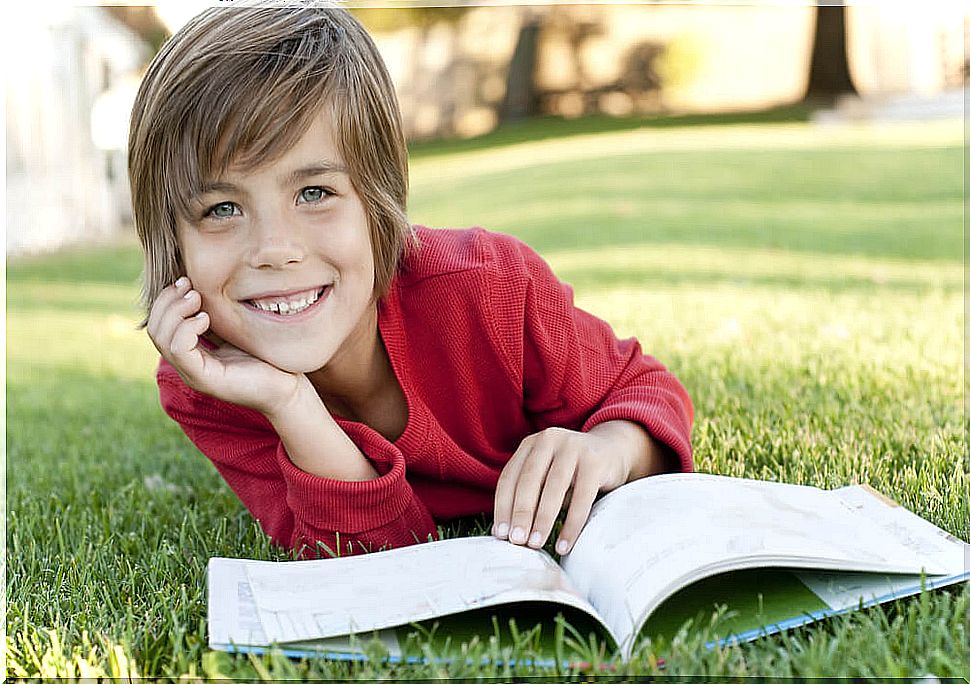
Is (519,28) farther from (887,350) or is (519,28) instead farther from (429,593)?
(429,593)

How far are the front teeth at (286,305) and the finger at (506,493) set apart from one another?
0.42 metres

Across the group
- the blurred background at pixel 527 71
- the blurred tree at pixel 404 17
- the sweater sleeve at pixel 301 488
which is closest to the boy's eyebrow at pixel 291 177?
the sweater sleeve at pixel 301 488

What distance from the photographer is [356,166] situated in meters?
1.80

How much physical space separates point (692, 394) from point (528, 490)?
112cm

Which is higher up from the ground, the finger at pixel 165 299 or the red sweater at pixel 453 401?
the finger at pixel 165 299

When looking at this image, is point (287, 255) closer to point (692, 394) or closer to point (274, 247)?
point (274, 247)

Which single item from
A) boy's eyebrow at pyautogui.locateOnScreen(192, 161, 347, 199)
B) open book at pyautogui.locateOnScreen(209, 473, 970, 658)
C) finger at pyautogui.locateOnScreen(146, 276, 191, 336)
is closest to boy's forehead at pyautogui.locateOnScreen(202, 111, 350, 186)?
boy's eyebrow at pyautogui.locateOnScreen(192, 161, 347, 199)

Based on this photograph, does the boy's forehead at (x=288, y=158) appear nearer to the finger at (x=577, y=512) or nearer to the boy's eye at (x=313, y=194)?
the boy's eye at (x=313, y=194)

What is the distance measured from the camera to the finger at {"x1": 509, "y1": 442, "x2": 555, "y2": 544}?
1649 millimetres

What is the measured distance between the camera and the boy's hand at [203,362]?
172cm

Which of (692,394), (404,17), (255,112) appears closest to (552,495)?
(255,112)

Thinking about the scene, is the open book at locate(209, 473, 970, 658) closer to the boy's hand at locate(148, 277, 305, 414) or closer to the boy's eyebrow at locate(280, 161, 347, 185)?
the boy's hand at locate(148, 277, 305, 414)

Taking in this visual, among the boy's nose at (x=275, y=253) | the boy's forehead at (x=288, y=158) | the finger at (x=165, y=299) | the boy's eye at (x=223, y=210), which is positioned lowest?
the finger at (x=165, y=299)

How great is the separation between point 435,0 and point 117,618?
14951mm
